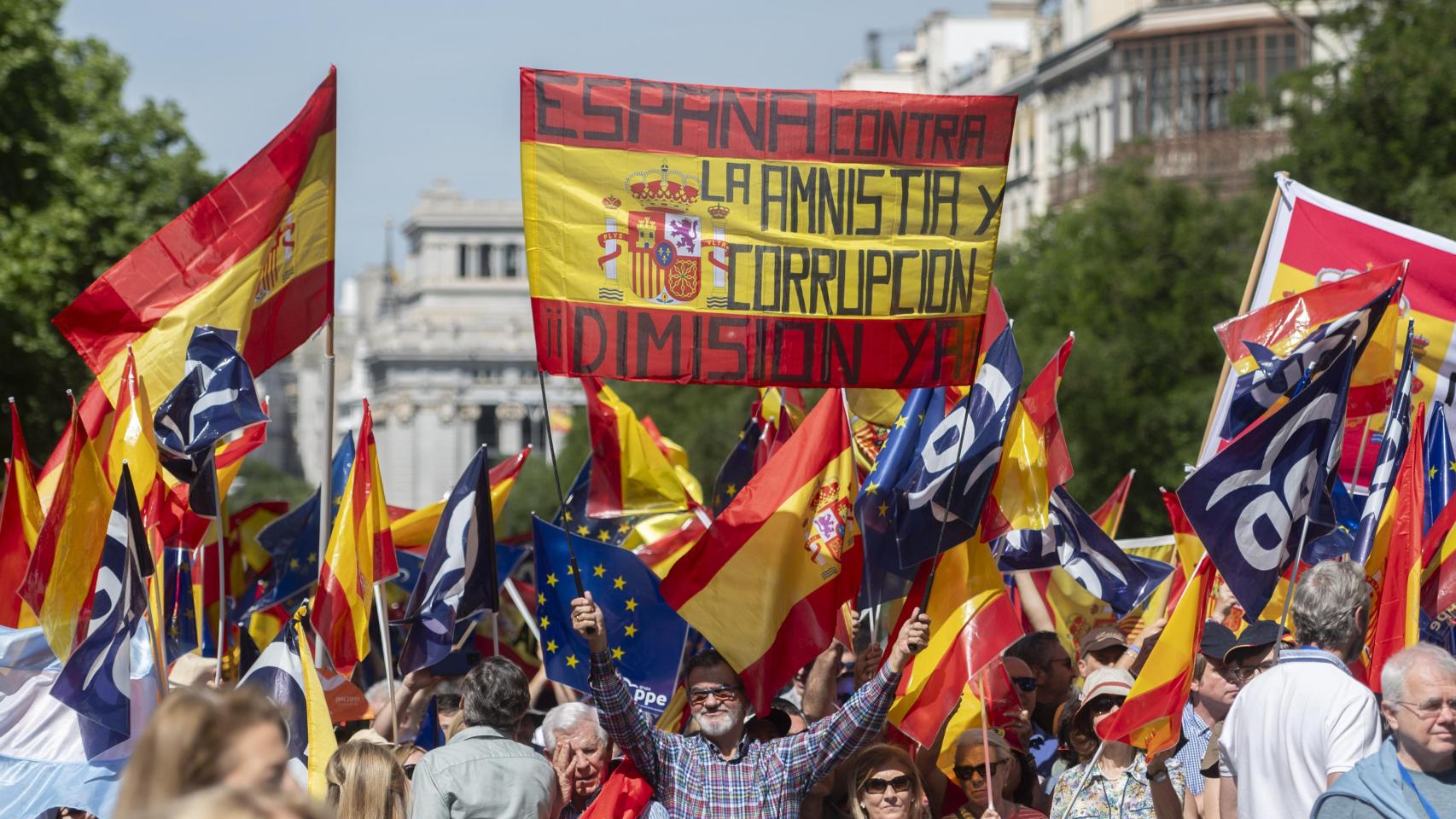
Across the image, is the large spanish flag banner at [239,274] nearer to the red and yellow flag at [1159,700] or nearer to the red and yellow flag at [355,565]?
the red and yellow flag at [355,565]

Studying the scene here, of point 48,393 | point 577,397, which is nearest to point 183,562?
point 48,393

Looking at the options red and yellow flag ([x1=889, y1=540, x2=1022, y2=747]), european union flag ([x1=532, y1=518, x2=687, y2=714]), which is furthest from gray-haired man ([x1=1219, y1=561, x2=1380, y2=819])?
european union flag ([x1=532, y1=518, x2=687, y2=714])

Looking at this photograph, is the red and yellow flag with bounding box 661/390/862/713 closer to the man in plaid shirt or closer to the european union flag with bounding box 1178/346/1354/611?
the man in plaid shirt

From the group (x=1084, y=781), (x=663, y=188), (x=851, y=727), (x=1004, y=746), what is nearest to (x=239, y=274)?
(x=663, y=188)

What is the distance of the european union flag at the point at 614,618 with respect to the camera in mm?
9047

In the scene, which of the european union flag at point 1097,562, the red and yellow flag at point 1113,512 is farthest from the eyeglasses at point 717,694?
the red and yellow flag at point 1113,512

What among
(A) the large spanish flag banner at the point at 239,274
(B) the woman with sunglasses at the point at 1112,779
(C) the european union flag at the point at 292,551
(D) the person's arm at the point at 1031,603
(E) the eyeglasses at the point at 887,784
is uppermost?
Result: (A) the large spanish flag banner at the point at 239,274

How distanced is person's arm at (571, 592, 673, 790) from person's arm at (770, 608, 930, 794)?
1.27 feet

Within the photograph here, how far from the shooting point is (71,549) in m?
8.23

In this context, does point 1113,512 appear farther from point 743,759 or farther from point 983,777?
point 743,759

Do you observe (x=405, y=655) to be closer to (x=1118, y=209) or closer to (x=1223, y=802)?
(x=1223, y=802)

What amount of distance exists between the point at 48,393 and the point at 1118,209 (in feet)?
52.9

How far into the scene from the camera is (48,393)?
2728cm

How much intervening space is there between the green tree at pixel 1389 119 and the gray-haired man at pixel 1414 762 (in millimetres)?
20796
